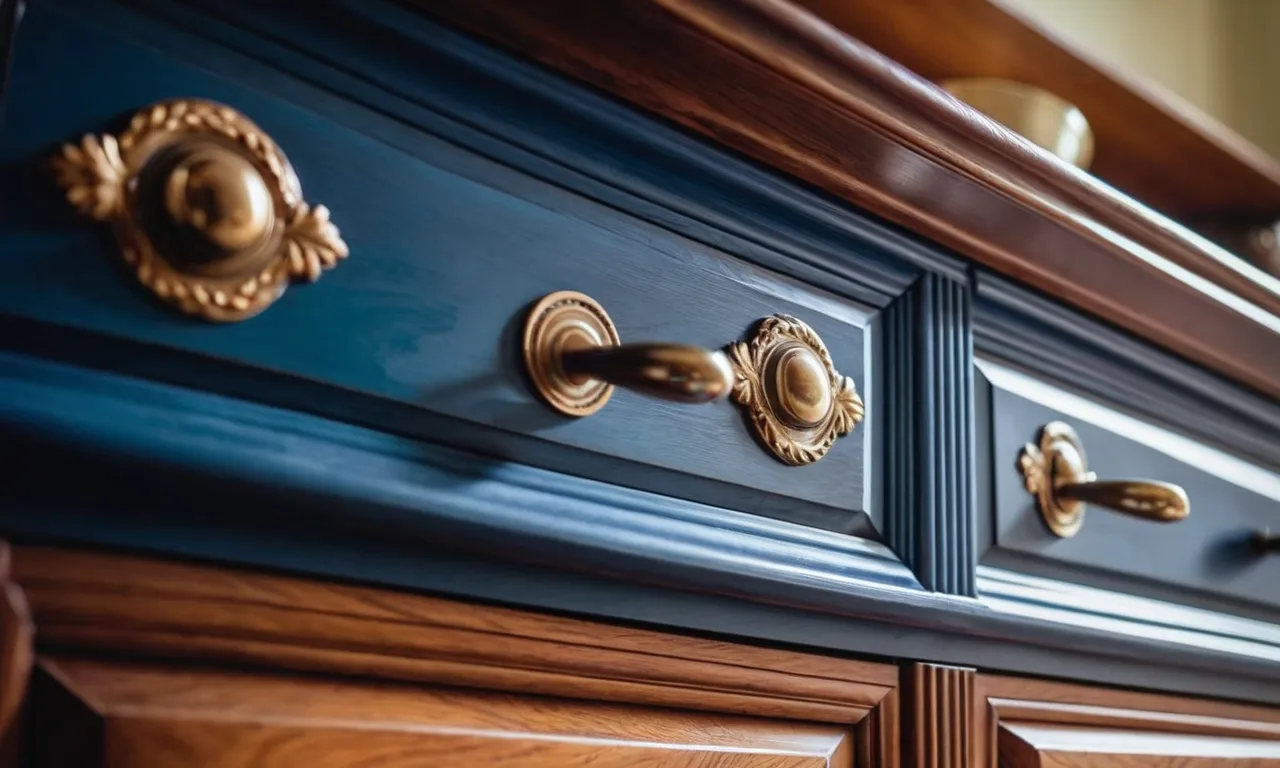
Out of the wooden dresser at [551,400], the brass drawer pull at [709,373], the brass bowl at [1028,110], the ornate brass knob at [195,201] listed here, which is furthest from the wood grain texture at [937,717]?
the brass bowl at [1028,110]

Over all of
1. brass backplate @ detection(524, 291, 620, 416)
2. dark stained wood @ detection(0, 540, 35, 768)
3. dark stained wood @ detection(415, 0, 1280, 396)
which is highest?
dark stained wood @ detection(415, 0, 1280, 396)

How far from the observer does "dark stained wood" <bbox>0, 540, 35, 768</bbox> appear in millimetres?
276

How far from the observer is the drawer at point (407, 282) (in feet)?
0.99

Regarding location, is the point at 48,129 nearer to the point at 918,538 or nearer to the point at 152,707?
the point at 152,707

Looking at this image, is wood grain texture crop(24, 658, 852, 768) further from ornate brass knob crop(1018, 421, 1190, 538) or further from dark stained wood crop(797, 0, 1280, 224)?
dark stained wood crop(797, 0, 1280, 224)

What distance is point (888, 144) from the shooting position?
0.46m

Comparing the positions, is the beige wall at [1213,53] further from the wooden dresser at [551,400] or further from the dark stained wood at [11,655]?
the dark stained wood at [11,655]

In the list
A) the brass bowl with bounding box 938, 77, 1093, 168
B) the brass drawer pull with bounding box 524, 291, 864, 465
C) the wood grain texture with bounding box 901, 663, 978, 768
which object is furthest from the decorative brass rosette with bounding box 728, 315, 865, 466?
the brass bowl with bounding box 938, 77, 1093, 168

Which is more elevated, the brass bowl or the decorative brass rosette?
the brass bowl

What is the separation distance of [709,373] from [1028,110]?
0.62 meters

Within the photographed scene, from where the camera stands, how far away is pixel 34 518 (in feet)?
0.95

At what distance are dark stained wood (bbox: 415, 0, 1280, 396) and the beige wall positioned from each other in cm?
101

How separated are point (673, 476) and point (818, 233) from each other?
0.14m

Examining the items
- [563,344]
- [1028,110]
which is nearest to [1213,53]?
[1028,110]
